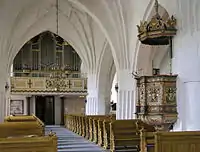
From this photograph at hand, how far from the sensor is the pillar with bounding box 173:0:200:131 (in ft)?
28.3

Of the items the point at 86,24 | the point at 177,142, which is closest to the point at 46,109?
the point at 86,24

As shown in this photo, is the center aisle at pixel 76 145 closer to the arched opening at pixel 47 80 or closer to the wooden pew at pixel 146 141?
the wooden pew at pixel 146 141

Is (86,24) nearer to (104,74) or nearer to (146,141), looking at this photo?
(104,74)

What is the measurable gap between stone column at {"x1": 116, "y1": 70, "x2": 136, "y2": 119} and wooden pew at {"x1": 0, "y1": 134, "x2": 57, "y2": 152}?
34.3 feet

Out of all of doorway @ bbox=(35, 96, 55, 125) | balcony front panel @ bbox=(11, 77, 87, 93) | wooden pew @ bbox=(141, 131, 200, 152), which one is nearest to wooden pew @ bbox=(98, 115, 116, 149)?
wooden pew @ bbox=(141, 131, 200, 152)

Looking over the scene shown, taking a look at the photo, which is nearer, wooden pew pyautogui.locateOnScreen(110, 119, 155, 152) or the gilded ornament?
the gilded ornament

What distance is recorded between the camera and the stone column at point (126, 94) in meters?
15.8

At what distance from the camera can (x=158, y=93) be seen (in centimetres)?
846

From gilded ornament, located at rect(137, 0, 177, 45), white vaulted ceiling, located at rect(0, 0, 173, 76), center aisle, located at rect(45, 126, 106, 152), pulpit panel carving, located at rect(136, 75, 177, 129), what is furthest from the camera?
white vaulted ceiling, located at rect(0, 0, 173, 76)

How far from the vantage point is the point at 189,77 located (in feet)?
28.5

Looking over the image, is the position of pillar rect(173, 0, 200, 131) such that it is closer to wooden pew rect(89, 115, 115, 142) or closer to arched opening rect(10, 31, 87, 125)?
wooden pew rect(89, 115, 115, 142)

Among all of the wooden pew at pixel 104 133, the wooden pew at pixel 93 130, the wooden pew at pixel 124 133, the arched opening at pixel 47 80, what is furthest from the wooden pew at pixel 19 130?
the arched opening at pixel 47 80

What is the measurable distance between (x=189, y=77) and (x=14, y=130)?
472 cm

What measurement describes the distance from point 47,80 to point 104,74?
5.02 meters
